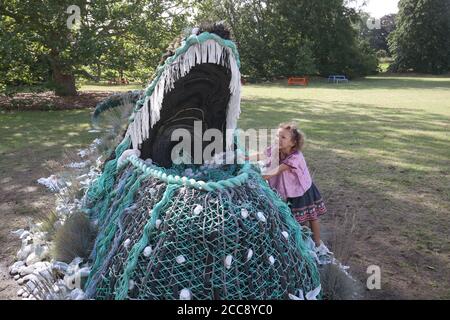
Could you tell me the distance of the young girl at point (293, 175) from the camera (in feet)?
10.5

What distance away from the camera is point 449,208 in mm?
4207

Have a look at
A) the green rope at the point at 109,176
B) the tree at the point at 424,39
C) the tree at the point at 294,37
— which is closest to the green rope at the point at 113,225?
the green rope at the point at 109,176

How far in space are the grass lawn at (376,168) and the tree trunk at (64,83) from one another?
2.12m

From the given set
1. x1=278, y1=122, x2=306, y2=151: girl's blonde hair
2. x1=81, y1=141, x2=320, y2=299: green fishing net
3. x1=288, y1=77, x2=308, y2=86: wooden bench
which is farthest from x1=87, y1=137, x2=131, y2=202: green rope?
x1=288, y1=77, x2=308, y2=86: wooden bench

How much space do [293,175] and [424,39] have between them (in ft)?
124

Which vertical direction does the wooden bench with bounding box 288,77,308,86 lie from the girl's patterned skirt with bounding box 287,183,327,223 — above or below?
above

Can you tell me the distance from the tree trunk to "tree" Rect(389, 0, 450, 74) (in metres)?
30.4

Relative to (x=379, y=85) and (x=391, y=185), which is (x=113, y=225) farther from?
(x=379, y=85)

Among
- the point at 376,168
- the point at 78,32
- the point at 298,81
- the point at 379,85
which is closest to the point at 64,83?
the point at 78,32

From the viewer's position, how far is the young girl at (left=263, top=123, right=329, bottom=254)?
10.5 feet

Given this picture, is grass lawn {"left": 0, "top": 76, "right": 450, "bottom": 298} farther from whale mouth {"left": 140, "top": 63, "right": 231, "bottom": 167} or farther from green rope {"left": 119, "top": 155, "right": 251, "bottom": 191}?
whale mouth {"left": 140, "top": 63, "right": 231, "bottom": 167}

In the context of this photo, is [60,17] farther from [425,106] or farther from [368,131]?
[425,106]

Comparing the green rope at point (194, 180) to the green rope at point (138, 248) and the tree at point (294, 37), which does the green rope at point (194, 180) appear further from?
the tree at point (294, 37)
